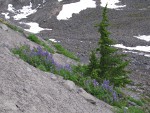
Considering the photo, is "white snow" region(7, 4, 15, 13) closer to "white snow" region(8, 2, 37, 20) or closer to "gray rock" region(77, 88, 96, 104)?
"white snow" region(8, 2, 37, 20)

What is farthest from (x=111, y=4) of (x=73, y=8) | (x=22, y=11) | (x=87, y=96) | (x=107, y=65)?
(x=87, y=96)

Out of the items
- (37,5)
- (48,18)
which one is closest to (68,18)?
(48,18)

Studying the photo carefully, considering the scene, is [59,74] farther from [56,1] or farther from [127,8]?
[56,1]

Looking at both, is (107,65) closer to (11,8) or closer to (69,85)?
(69,85)

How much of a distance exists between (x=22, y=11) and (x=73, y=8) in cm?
1704

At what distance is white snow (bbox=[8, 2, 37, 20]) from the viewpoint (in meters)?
93.4

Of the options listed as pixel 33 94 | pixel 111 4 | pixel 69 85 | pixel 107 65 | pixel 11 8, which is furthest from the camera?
pixel 11 8

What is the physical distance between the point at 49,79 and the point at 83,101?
3.91 ft

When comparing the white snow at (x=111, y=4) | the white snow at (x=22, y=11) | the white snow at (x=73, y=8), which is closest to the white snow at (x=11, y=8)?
the white snow at (x=22, y=11)

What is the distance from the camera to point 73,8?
90.6 metres

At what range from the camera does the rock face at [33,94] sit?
7.74 metres

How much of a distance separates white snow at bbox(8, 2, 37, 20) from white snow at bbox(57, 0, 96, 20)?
36.7 feet

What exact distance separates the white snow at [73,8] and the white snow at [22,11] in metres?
11.2

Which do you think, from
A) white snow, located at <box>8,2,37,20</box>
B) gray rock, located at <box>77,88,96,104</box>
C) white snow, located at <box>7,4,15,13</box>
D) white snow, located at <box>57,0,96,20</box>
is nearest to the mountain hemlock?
gray rock, located at <box>77,88,96,104</box>
